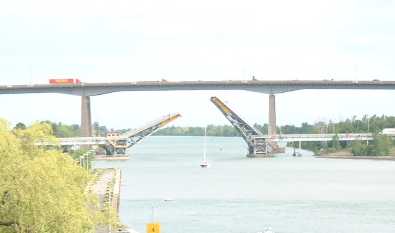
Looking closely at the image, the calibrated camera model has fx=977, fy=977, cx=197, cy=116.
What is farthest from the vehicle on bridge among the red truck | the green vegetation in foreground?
the green vegetation in foreground

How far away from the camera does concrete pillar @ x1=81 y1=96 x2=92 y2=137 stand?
275 feet

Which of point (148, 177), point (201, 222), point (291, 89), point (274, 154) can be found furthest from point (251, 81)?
point (201, 222)

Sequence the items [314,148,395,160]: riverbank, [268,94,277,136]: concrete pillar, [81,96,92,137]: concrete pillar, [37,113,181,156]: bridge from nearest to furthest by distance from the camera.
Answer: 1. [37,113,181,156]: bridge
2. [81,96,92,137]: concrete pillar
3. [268,94,277,136]: concrete pillar
4. [314,148,395,160]: riverbank

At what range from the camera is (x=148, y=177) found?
179 feet

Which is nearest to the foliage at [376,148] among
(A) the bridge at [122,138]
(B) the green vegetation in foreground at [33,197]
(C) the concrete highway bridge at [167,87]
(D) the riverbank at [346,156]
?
(D) the riverbank at [346,156]

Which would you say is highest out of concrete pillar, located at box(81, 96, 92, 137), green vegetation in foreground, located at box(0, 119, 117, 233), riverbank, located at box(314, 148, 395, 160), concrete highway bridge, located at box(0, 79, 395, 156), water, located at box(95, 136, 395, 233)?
concrete highway bridge, located at box(0, 79, 395, 156)

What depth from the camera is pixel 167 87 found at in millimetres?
85562

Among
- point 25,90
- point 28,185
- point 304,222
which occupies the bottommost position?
point 304,222

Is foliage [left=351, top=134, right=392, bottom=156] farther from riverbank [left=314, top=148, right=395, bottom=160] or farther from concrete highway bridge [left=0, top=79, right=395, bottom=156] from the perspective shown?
concrete highway bridge [left=0, top=79, right=395, bottom=156]

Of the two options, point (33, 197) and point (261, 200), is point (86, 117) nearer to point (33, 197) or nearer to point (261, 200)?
point (261, 200)

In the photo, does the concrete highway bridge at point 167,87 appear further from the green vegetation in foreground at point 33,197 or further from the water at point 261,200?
the green vegetation in foreground at point 33,197

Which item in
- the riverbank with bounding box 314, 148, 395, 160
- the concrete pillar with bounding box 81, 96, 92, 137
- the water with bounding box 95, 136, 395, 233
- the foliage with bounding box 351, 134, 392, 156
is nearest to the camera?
the water with bounding box 95, 136, 395, 233

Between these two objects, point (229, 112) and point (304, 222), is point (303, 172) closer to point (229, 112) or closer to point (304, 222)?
point (229, 112)

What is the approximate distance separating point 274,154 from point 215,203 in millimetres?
54078
